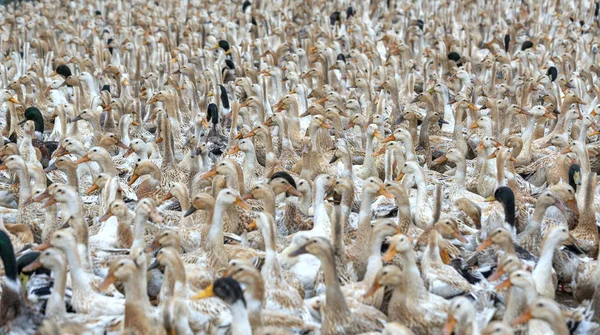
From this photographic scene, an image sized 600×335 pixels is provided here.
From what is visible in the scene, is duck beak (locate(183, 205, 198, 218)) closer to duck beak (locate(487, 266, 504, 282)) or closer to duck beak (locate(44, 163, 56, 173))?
duck beak (locate(44, 163, 56, 173))

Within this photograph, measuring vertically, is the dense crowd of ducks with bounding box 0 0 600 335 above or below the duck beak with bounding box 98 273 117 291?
below

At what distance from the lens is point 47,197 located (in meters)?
8.81

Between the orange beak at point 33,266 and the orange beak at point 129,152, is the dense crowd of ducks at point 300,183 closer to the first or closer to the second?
the orange beak at point 33,266

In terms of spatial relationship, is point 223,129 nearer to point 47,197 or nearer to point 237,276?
point 47,197

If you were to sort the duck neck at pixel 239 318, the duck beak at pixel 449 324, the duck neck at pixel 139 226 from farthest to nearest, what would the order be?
the duck neck at pixel 139 226 < the duck beak at pixel 449 324 < the duck neck at pixel 239 318

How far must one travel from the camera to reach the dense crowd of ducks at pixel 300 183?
23.3 ft

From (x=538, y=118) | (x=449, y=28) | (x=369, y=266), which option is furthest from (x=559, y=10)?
(x=369, y=266)

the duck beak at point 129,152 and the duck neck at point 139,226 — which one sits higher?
the duck neck at point 139,226

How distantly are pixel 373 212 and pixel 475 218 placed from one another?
112cm

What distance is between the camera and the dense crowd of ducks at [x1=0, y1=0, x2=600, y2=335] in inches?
279

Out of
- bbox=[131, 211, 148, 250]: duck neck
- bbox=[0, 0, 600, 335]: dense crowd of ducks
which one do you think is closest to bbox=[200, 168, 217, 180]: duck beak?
bbox=[0, 0, 600, 335]: dense crowd of ducks

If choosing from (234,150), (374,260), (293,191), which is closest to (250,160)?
(234,150)

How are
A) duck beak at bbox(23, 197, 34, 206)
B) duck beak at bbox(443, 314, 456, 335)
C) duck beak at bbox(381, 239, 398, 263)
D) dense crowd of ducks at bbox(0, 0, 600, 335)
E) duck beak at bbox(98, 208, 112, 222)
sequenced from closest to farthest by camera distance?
1. duck beak at bbox(443, 314, 456, 335)
2. dense crowd of ducks at bbox(0, 0, 600, 335)
3. duck beak at bbox(381, 239, 398, 263)
4. duck beak at bbox(98, 208, 112, 222)
5. duck beak at bbox(23, 197, 34, 206)

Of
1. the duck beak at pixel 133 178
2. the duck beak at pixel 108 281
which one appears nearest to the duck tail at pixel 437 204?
the duck beak at pixel 108 281
